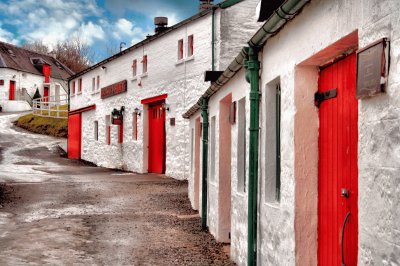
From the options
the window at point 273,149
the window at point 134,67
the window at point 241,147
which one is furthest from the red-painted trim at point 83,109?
the window at point 273,149

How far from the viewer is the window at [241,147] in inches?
294

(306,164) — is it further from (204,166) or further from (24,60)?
(24,60)

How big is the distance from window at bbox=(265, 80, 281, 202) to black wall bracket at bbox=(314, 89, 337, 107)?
97cm

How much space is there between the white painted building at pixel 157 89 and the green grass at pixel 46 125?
7.09 meters

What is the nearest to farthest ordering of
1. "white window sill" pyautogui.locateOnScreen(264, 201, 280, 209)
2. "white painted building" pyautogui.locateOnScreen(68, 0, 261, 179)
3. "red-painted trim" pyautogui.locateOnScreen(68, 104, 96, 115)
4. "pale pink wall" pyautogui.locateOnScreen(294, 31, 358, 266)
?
"pale pink wall" pyautogui.locateOnScreen(294, 31, 358, 266) → "white window sill" pyautogui.locateOnScreen(264, 201, 280, 209) → "white painted building" pyautogui.locateOnScreen(68, 0, 261, 179) → "red-painted trim" pyautogui.locateOnScreen(68, 104, 96, 115)

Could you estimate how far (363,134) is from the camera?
328 cm

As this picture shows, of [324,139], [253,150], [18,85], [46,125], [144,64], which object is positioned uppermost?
[18,85]

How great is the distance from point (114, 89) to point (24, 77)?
29.8 metres

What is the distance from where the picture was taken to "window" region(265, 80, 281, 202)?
5.73 meters

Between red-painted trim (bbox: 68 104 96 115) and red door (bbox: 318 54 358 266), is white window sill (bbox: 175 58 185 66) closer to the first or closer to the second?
red-painted trim (bbox: 68 104 96 115)

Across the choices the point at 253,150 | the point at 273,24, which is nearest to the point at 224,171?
the point at 253,150

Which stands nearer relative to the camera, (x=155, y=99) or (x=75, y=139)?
(x=155, y=99)

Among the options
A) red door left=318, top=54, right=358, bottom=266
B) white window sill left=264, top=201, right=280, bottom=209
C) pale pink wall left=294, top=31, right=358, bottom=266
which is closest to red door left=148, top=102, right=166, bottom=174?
white window sill left=264, top=201, right=280, bottom=209

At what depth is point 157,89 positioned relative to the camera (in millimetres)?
22984
